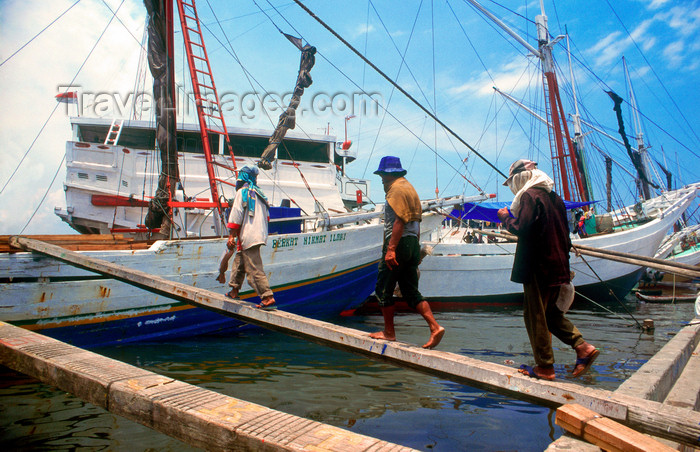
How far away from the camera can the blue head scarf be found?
4887 mm

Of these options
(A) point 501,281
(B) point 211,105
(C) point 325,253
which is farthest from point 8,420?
(A) point 501,281

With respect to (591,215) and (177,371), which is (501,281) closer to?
(591,215)

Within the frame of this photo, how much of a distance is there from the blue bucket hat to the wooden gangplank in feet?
5.10

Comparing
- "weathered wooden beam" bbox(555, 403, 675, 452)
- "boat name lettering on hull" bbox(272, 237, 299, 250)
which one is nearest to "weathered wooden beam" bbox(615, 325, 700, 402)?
"weathered wooden beam" bbox(555, 403, 675, 452)

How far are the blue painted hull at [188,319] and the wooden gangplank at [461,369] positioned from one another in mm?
1918

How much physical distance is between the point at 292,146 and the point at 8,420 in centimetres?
1096

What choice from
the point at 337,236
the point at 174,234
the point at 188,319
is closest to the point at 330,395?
the point at 188,319

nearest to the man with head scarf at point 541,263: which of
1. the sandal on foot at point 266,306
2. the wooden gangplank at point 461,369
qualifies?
the wooden gangplank at point 461,369

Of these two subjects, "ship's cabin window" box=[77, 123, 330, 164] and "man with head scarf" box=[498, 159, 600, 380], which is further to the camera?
"ship's cabin window" box=[77, 123, 330, 164]

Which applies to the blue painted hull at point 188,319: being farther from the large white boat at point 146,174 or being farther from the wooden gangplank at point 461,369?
the large white boat at point 146,174

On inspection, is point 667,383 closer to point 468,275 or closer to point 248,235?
point 248,235

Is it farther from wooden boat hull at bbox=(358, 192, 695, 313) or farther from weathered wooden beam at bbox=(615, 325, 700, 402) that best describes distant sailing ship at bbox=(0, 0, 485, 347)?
weathered wooden beam at bbox=(615, 325, 700, 402)

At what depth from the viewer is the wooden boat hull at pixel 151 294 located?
5996 mm

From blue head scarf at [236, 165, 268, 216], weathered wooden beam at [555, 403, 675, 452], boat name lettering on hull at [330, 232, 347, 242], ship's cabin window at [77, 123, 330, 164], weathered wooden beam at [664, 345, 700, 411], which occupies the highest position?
ship's cabin window at [77, 123, 330, 164]
